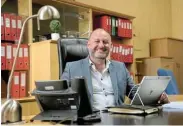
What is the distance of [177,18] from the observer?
5.89m

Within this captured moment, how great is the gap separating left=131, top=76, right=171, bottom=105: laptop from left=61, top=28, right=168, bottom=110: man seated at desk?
0.46 meters

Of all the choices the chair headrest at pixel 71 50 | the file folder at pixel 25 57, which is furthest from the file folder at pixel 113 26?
the chair headrest at pixel 71 50

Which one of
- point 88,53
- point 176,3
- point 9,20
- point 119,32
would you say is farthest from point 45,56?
point 176,3

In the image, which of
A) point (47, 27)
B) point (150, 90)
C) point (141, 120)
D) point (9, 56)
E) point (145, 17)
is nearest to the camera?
point (141, 120)

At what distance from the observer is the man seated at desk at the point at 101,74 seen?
209 centimetres

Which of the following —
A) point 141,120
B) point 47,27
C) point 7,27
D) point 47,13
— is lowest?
point 141,120

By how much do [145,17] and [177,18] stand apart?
952 mm

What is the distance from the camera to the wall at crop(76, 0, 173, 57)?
4.89 metres

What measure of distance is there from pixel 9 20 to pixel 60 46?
1.02m

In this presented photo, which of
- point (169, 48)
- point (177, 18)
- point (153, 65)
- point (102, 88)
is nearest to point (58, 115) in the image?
point (102, 88)

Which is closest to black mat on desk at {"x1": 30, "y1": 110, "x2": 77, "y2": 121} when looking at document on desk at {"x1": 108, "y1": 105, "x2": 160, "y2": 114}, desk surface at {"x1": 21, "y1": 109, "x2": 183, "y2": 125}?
desk surface at {"x1": 21, "y1": 109, "x2": 183, "y2": 125}

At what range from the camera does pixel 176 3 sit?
5.90m

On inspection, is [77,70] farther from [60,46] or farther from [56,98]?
[56,98]

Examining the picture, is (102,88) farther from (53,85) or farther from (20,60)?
(20,60)
